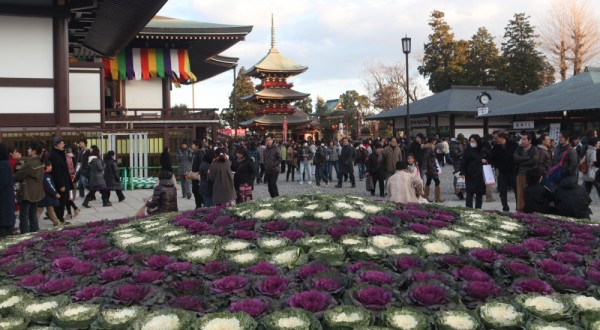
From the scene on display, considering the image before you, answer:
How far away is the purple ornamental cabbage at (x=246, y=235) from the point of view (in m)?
4.94

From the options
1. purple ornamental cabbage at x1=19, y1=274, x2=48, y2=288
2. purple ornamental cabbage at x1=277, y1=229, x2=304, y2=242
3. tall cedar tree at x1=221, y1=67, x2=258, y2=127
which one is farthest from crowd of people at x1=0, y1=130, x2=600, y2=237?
tall cedar tree at x1=221, y1=67, x2=258, y2=127

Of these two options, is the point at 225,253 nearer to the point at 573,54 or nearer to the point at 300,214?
the point at 300,214

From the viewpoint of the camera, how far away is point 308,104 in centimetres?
7906

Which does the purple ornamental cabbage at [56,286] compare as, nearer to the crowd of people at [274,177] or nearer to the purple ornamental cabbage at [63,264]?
the purple ornamental cabbage at [63,264]

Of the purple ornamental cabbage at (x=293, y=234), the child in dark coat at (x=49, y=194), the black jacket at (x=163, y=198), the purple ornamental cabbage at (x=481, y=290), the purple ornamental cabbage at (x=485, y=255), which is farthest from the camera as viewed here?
the child in dark coat at (x=49, y=194)

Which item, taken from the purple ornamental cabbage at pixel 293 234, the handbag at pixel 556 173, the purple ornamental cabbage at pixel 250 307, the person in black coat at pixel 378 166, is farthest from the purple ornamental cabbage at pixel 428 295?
the person in black coat at pixel 378 166

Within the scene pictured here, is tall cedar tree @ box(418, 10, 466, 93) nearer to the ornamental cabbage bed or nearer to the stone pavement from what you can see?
the stone pavement

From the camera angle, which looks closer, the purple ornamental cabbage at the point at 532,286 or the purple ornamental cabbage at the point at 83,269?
the purple ornamental cabbage at the point at 532,286

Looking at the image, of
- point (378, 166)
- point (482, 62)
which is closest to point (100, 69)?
point (378, 166)

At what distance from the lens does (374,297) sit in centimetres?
349

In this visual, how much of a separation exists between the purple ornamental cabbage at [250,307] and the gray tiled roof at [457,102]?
3218 centimetres

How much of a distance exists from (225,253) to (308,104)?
2957 inches

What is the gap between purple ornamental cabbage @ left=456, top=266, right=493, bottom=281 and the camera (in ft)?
12.8

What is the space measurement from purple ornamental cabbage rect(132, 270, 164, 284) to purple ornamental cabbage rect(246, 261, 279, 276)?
2.15 ft
